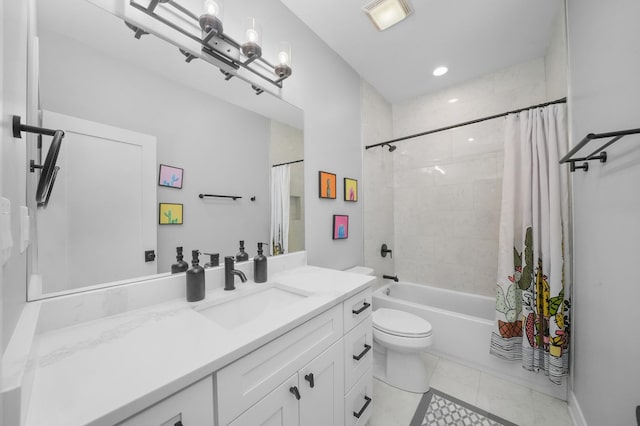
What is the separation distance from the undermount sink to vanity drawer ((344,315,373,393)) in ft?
1.02

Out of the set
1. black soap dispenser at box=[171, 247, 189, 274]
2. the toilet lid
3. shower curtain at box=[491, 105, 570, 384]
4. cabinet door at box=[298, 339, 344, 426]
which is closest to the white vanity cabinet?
cabinet door at box=[298, 339, 344, 426]

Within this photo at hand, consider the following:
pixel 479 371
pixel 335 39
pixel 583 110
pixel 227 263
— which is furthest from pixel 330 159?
pixel 479 371

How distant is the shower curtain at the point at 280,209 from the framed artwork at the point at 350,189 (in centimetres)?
65

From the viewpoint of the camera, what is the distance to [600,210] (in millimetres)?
1080

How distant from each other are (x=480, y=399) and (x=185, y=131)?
231cm

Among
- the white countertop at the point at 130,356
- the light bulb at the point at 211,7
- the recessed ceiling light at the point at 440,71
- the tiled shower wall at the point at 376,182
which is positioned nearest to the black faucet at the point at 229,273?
the white countertop at the point at 130,356

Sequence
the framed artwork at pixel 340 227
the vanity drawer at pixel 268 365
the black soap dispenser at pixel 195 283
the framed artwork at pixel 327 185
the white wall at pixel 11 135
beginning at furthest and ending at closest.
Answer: the framed artwork at pixel 340 227, the framed artwork at pixel 327 185, the black soap dispenser at pixel 195 283, the vanity drawer at pixel 268 365, the white wall at pixel 11 135

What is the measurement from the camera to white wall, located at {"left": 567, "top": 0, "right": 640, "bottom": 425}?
0.85m

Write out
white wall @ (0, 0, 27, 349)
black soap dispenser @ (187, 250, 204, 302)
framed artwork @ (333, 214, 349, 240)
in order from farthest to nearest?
1. framed artwork @ (333, 214, 349, 240)
2. black soap dispenser @ (187, 250, 204, 302)
3. white wall @ (0, 0, 27, 349)

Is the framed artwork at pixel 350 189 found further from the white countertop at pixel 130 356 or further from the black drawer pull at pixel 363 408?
the black drawer pull at pixel 363 408

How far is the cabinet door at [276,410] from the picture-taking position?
67 centimetres

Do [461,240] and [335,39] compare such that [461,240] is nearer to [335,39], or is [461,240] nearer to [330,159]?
[330,159]

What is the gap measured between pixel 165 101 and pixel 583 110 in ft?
6.80

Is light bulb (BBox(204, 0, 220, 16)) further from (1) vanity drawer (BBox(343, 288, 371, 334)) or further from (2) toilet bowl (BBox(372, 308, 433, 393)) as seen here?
(2) toilet bowl (BBox(372, 308, 433, 393))
